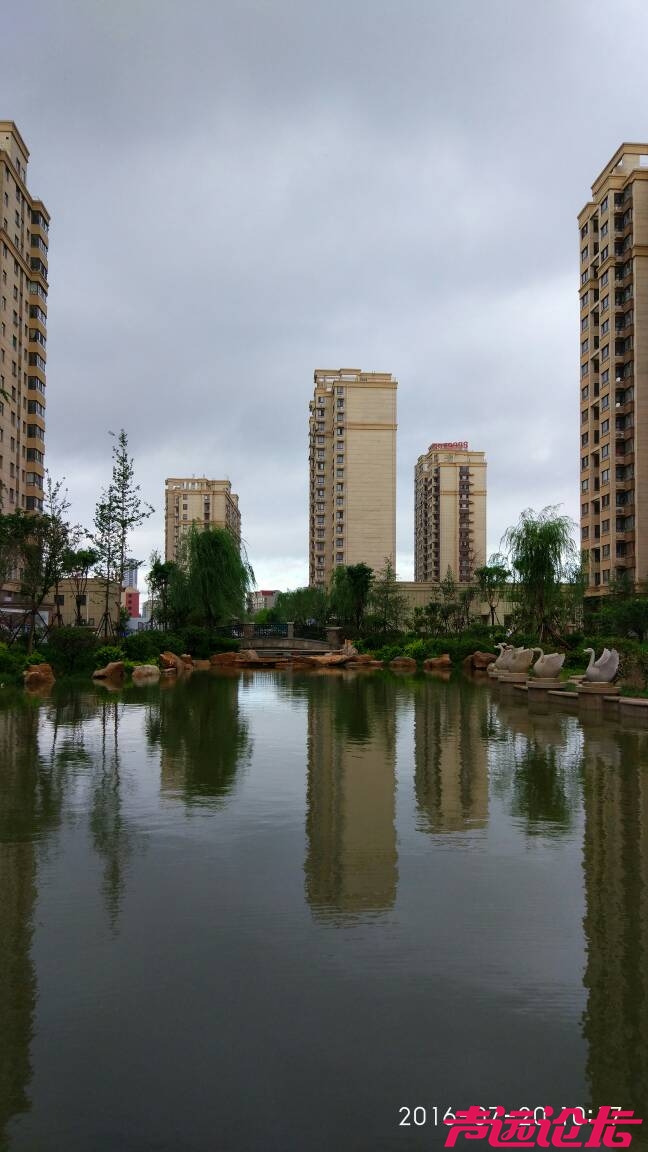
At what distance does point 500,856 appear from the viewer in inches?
199

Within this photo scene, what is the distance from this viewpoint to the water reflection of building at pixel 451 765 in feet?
20.3

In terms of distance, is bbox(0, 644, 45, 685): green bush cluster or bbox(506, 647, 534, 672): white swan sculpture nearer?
bbox(0, 644, 45, 685): green bush cluster

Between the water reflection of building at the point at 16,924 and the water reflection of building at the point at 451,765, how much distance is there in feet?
9.24

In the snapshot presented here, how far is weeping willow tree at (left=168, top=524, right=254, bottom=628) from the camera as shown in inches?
1458

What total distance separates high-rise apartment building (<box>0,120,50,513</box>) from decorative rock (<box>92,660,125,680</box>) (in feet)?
85.5

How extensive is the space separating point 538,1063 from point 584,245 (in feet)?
194

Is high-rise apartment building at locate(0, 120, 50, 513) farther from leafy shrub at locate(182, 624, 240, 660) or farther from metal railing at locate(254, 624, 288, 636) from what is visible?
leafy shrub at locate(182, 624, 240, 660)

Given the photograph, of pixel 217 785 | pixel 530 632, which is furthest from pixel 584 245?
pixel 217 785

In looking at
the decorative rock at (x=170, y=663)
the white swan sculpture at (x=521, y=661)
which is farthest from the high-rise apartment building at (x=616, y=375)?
the decorative rock at (x=170, y=663)

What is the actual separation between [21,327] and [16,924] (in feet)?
171

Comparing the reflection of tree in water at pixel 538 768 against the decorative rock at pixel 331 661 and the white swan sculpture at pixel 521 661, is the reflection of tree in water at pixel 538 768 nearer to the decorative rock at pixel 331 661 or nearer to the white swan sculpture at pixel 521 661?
the white swan sculpture at pixel 521 661

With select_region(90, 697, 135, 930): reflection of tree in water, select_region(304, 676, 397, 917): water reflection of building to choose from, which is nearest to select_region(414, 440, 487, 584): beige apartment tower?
select_region(304, 676, 397, 917): water reflection of building

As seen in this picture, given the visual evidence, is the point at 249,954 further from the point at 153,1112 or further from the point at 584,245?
the point at 584,245

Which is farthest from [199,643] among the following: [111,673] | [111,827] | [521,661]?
[111,827]
